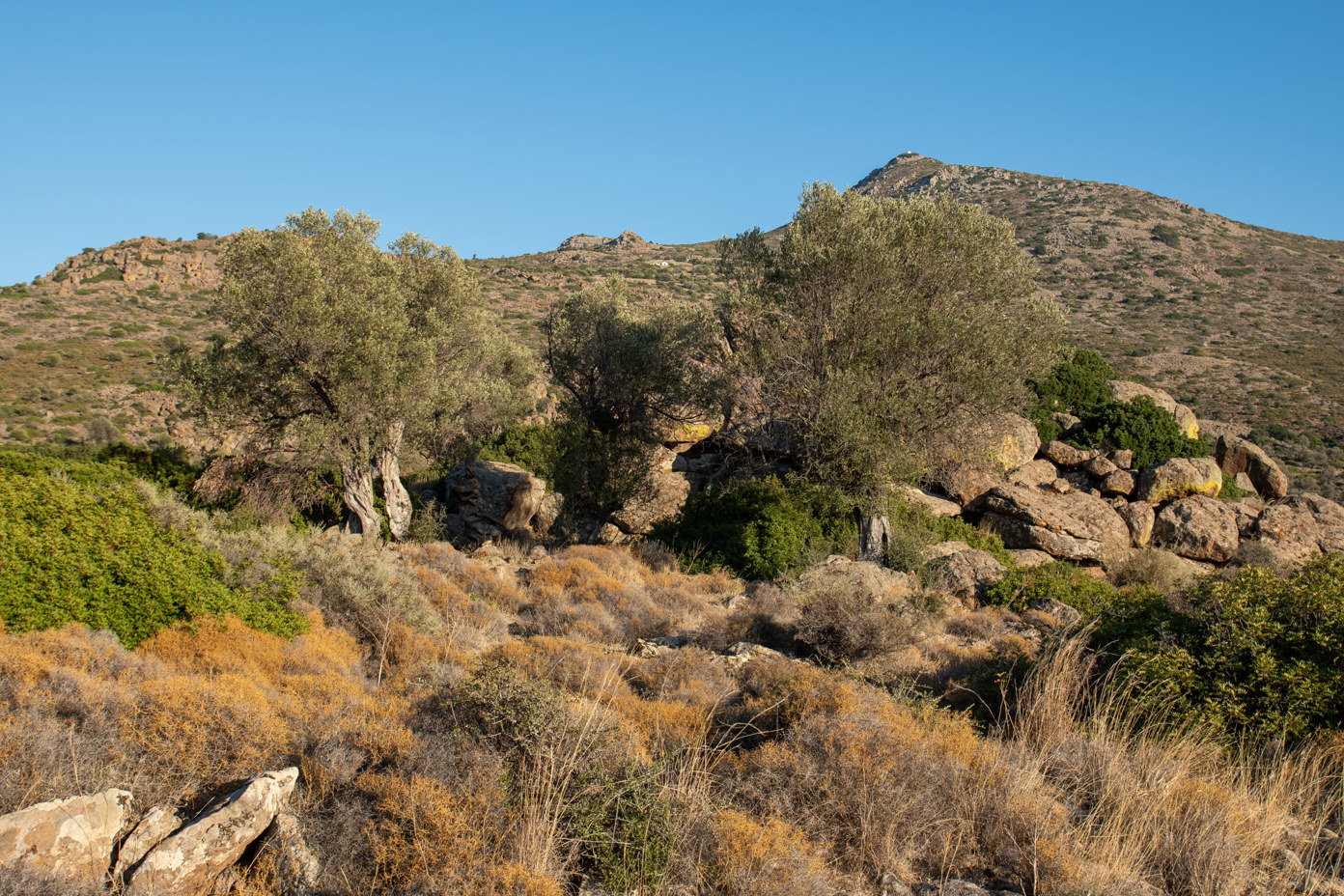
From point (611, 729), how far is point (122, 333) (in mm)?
51507

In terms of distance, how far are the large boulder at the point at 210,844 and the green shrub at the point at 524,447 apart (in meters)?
17.6

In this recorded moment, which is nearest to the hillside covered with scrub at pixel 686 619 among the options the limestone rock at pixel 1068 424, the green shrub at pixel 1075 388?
the limestone rock at pixel 1068 424

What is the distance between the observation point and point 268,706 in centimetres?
550

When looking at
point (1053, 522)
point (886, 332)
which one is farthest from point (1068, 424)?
point (886, 332)

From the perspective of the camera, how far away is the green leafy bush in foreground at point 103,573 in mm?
6602

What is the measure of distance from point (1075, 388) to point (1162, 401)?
8.81ft

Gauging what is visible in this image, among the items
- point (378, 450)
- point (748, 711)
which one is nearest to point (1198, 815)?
point (748, 711)

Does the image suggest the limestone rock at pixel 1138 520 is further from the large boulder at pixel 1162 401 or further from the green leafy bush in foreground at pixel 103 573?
the green leafy bush in foreground at pixel 103 573

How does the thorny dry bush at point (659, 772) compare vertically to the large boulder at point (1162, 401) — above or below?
below

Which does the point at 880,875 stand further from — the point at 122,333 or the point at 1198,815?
the point at 122,333

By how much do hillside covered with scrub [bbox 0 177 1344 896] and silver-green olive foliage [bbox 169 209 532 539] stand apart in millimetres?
80

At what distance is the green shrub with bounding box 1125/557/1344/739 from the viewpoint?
6.07 meters

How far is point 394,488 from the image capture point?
55.1 feet

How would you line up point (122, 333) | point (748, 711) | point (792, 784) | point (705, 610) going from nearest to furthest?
point (792, 784) < point (748, 711) < point (705, 610) < point (122, 333)
